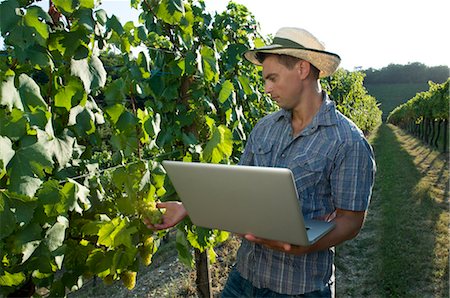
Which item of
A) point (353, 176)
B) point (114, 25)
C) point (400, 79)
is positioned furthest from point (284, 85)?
point (400, 79)

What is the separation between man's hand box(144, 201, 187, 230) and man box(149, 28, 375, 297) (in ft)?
1.06

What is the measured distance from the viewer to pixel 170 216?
2037 mm

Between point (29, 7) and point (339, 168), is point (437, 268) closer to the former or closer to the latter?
point (339, 168)

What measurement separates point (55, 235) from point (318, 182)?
3.48ft

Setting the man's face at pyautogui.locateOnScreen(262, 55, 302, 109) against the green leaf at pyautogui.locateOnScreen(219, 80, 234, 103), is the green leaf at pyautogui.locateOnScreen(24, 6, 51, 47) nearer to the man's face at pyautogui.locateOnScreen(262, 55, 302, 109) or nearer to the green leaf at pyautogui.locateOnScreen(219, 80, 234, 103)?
the man's face at pyautogui.locateOnScreen(262, 55, 302, 109)

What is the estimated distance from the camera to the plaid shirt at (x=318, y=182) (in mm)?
1714

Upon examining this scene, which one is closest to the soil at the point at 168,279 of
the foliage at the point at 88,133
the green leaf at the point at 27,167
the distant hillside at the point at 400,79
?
the foliage at the point at 88,133

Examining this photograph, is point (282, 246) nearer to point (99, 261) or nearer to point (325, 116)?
point (325, 116)

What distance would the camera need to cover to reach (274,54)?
1903 mm

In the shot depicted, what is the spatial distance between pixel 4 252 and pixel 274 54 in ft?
4.38

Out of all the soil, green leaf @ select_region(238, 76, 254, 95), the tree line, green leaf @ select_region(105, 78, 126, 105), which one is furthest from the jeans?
the tree line

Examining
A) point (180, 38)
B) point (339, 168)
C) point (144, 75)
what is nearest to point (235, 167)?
point (339, 168)

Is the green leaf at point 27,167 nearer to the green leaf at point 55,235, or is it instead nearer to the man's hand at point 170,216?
the green leaf at point 55,235

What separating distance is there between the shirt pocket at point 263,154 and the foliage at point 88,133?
1.24 ft
